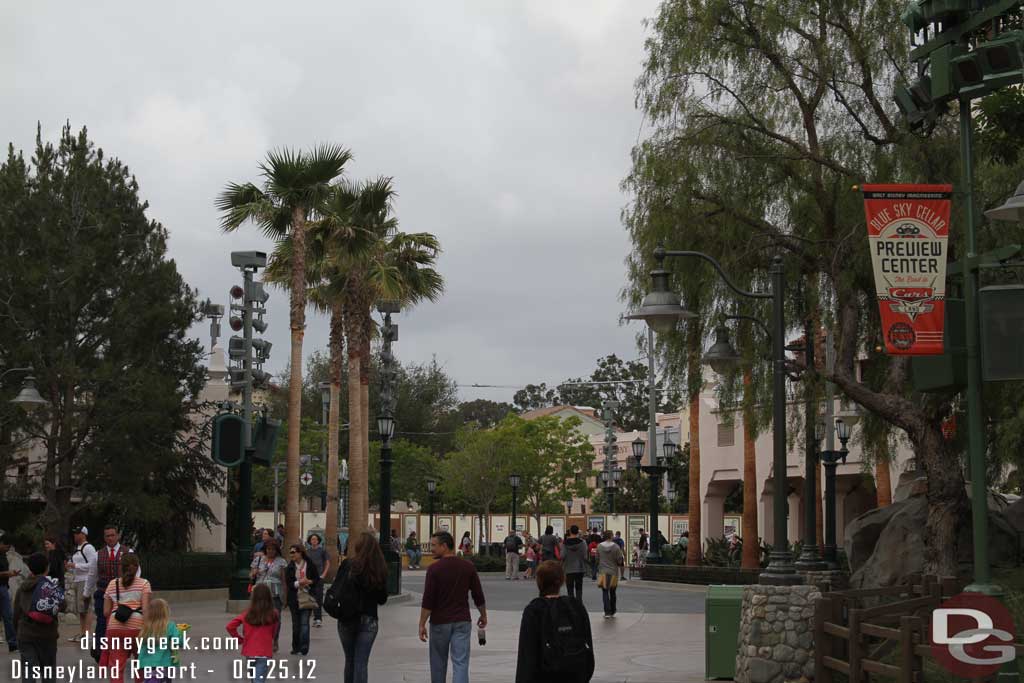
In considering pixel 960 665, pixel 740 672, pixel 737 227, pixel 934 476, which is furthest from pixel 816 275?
pixel 960 665

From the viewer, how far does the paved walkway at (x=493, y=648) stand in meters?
16.0

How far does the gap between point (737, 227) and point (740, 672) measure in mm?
9930

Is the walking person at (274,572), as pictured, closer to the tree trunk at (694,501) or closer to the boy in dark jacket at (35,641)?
the boy in dark jacket at (35,641)

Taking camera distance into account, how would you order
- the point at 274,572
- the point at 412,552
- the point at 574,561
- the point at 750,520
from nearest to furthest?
the point at 274,572, the point at 574,561, the point at 750,520, the point at 412,552

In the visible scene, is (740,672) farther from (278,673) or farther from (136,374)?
(136,374)

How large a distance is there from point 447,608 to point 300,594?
6610mm

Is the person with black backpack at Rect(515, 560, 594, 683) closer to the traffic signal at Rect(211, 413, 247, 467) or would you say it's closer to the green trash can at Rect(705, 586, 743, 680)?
the green trash can at Rect(705, 586, 743, 680)

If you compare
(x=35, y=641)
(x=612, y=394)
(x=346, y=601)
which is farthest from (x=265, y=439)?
(x=612, y=394)

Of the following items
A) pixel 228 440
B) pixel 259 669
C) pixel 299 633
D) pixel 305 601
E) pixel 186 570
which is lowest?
pixel 299 633

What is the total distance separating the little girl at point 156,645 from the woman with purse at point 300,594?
6.51 metres

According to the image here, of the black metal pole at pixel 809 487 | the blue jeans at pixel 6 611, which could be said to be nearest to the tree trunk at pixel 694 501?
the black metal pole at pixel 809 487

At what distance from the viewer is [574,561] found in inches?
987

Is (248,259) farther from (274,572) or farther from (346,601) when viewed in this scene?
(346,601)

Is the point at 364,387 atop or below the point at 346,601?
atop
